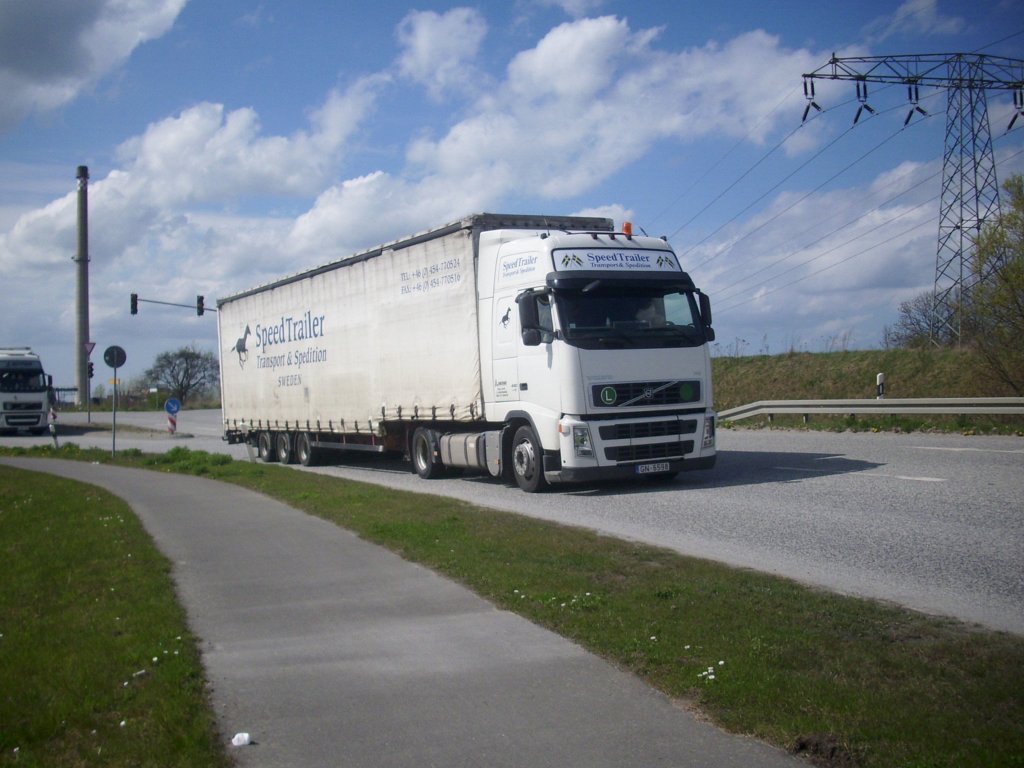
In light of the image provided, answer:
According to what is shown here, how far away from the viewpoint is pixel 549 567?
8305mm

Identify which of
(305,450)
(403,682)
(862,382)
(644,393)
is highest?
(862,382)

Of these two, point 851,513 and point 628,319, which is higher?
point 628,319

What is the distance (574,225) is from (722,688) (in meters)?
11.9

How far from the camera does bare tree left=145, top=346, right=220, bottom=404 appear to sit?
312ft

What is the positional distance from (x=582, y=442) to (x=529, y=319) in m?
1.95

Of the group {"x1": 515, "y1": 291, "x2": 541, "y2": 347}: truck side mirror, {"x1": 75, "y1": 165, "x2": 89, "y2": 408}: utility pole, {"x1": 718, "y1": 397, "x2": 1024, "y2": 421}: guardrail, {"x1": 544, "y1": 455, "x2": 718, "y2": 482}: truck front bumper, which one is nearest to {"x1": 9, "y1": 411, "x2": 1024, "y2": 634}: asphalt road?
{"x1": 544, "y1": 455, "x2": 718, "y2": 482}: truck front bumper

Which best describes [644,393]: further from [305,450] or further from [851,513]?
[305,450]

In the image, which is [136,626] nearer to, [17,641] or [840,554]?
[17,641]

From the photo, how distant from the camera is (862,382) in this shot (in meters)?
31.3

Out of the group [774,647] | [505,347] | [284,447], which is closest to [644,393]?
[505,347]

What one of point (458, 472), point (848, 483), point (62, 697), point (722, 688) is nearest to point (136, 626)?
point (62, 697)

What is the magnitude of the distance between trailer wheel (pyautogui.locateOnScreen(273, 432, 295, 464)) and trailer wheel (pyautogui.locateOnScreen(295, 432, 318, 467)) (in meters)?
0.27

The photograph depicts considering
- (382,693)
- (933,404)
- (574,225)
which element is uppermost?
(574,225)

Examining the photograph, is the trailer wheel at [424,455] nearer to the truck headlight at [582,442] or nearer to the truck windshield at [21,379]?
the truck headlight at [582,442]
